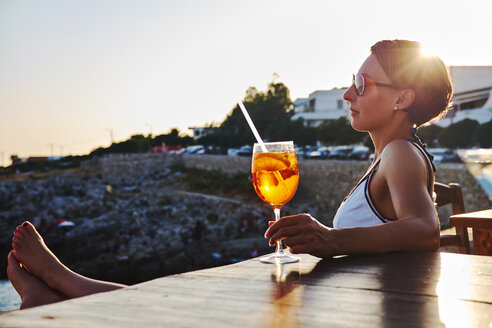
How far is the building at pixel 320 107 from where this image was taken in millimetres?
49875

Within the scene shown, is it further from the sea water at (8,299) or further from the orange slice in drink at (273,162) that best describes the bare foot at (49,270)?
the sea water at (8,299)

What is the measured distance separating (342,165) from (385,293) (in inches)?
975

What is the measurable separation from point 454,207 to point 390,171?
5.54ft

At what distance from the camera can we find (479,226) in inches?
91.5

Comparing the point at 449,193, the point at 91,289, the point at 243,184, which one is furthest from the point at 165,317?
the point at 243,184

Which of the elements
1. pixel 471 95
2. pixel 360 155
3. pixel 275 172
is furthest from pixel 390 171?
pixel 471 95

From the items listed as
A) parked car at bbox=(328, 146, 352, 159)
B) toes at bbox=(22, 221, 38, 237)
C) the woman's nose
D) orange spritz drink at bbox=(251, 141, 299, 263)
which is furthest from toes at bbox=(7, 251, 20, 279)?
parked car at bbox=(328, 146, 352, 159)

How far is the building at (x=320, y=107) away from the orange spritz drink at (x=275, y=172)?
48.1 m

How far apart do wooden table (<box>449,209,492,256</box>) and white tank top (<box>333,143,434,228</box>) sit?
2.46ft

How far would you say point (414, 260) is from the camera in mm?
1298

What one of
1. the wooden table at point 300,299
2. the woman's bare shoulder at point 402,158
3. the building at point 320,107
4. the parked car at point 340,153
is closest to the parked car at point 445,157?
the parked car at point 340,153

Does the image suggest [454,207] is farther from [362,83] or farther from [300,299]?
[300,299]

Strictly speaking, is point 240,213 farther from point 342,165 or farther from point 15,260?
point 15,260

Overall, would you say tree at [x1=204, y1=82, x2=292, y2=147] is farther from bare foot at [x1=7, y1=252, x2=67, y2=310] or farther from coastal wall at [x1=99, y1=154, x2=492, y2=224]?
bare foot at [x1=7, y1=252, x2=67, y2=310]
